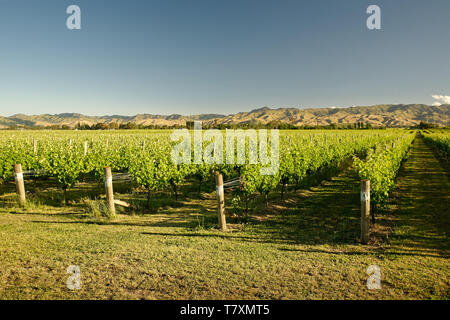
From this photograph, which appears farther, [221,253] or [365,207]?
[365,207]

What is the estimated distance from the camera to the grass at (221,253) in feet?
13.0

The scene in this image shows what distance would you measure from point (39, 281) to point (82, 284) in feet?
2.41

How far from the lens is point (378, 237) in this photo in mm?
6387

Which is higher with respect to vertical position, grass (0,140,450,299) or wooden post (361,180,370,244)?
wooden post (361,180,370,244)

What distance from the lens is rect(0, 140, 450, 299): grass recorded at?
3971 millimetres

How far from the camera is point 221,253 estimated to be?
528 cm

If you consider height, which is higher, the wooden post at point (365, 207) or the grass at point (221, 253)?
the wooden post at point (365, 207)

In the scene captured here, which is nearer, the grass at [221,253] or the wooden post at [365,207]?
the grass at [221,253]

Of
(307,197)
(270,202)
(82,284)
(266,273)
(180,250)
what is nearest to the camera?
(82,284)

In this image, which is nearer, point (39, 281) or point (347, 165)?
point (39, 281)

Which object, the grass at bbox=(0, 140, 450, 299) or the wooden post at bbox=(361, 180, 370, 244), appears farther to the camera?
the wooden post at bbox=(361, 180, 370, 244)

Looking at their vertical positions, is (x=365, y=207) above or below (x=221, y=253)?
above
